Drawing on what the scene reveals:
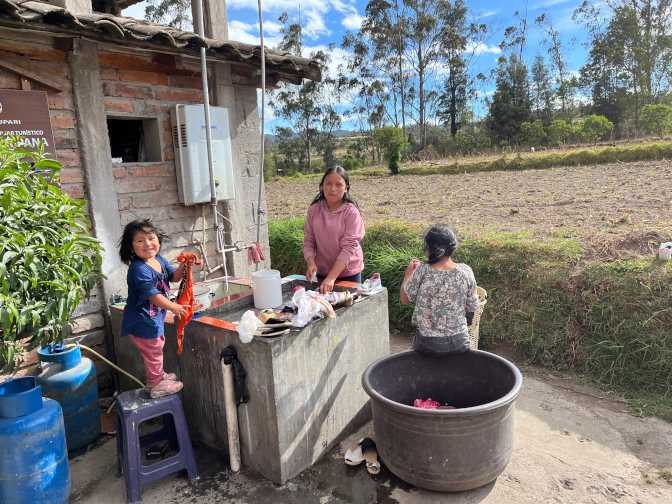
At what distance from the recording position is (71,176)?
3443 mm

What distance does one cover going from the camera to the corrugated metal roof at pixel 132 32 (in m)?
2.70

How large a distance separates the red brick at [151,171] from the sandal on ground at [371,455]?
2.72 m

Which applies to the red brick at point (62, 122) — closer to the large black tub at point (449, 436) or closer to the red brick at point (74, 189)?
the red brick at point (74, 189)

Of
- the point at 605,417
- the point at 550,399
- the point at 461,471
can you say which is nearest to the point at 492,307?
the point at 550,399

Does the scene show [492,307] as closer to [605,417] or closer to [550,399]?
[550,399]

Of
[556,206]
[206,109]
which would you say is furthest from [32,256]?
[556,206]

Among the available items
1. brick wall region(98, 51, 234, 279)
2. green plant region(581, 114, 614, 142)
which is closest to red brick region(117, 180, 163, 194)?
brick wall region(98, 51, 234, 279)

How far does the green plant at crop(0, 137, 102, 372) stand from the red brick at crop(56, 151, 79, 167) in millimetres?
1242

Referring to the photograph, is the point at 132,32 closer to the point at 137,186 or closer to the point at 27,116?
the point at 27,116

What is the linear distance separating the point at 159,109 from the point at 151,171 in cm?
54

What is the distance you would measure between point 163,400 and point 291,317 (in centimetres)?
90

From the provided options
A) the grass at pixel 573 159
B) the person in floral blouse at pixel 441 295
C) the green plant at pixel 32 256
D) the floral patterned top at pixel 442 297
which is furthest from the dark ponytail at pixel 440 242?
the grass at pixel 573 159

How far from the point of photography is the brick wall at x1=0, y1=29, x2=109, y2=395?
→ 3143mm

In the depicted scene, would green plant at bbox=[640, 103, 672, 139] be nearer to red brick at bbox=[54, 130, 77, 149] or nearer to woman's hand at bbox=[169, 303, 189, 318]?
red brick at bbox=[54, 130, 77, 149]
